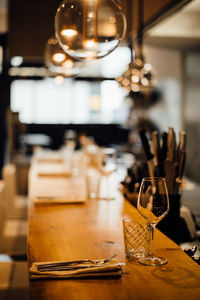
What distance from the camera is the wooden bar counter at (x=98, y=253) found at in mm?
1148

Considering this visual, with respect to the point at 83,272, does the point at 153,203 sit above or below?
above

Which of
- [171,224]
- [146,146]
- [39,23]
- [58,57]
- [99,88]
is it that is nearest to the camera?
[171,224]

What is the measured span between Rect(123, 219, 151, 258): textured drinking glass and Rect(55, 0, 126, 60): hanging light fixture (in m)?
0.66

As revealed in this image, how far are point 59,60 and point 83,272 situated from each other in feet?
7.10

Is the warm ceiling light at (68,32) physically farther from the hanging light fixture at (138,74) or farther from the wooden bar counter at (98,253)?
the hanging light fixture at (138,74)

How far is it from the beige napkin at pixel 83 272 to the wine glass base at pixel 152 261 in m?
0.13

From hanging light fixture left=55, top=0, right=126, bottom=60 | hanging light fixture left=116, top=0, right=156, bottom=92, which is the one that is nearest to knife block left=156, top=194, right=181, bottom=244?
hanging light fixture left=55, top=0, right=126, bottom=60

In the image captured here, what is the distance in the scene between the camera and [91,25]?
158 centimetres

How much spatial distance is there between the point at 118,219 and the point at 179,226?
0.30 meters

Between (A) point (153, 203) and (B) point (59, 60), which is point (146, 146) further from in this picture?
(B) point (59, 60)

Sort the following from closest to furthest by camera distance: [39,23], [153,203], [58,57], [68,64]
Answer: [153,203], [58,57], [68,64], [39,23]

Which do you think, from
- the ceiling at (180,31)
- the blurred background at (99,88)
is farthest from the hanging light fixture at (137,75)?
the ceiling at (180,31)

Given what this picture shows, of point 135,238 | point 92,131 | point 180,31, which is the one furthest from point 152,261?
point 92,131

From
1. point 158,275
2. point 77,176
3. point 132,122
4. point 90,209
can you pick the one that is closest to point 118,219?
point 90,209
